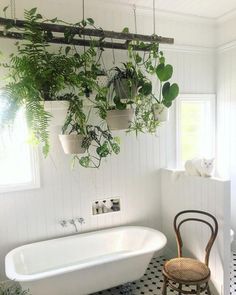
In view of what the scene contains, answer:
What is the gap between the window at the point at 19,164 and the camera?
8.33 ft

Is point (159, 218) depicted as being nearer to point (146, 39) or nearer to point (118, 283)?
point (118, 283)

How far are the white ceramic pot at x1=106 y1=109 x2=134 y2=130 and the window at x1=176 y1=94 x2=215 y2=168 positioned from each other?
1372 millimetres

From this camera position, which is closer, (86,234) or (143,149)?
(86,234)

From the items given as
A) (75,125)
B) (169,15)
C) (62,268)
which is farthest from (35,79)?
(169,15)

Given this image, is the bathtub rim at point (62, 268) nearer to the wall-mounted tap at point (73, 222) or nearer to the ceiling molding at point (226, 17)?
the wall-mounted tap at point (73, 222)

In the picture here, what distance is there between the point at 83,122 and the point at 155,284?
6.21 feet

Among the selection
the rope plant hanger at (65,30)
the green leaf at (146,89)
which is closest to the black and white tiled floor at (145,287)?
the green leaf at (146,89)

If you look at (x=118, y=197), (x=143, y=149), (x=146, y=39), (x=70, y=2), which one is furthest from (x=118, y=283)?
(x=70, y=2)

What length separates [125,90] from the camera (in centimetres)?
197

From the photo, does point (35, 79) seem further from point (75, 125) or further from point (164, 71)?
point (164, 71)

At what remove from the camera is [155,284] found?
2.62m

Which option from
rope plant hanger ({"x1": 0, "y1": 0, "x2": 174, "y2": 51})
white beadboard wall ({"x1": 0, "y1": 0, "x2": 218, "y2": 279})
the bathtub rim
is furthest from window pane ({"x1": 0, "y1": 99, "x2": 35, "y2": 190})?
rope plant hanger ({"x1": 0, "y1": 0, "x2": 174, "y2": 51})

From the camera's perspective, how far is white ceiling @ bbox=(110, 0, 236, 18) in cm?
270

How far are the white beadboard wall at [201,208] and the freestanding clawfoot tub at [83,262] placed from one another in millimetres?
397
